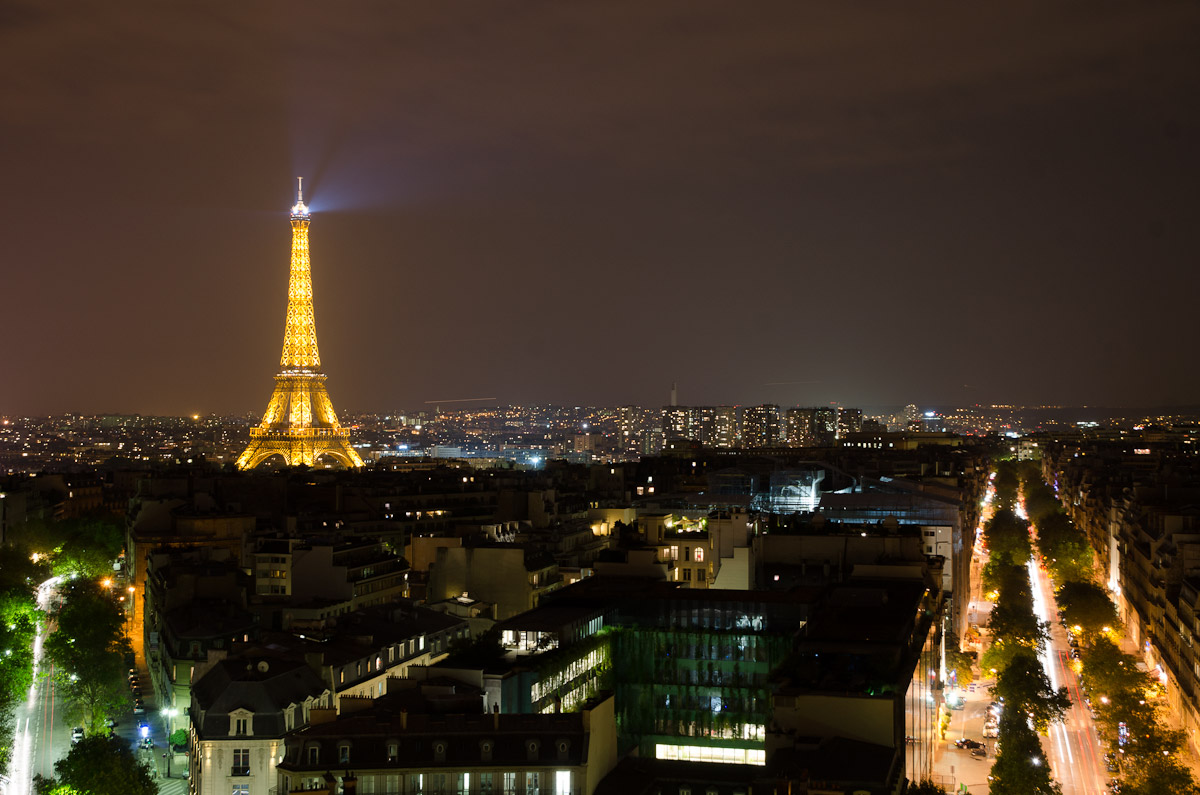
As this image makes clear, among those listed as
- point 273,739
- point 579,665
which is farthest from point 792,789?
point 273,739

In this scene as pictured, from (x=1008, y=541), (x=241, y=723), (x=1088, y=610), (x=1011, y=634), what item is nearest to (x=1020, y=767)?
(x=1011, y=634)

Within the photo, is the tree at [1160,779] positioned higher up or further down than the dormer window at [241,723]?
further down

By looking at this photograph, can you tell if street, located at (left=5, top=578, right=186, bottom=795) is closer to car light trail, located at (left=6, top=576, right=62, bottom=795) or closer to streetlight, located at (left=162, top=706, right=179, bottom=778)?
car light trail, located at (left=6, top=576, right=62, bottom=795)

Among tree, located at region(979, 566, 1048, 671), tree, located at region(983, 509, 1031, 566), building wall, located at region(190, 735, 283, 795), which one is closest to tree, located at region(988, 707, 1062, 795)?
tree, located at region(979, 566, 1048, 671)

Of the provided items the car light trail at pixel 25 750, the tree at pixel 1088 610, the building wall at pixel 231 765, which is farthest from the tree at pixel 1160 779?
the car light trail at pixel 25 750

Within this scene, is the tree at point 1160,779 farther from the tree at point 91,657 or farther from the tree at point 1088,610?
the tree at point 91,657

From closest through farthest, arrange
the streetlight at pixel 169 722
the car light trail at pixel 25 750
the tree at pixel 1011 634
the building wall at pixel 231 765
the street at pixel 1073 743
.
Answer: the building wall at pixel 231 765, the car light trail at pixel 25 750, the street at pixel 1073 743, the streetlight at pixel 169 722, the tree at pixel 1011 634
